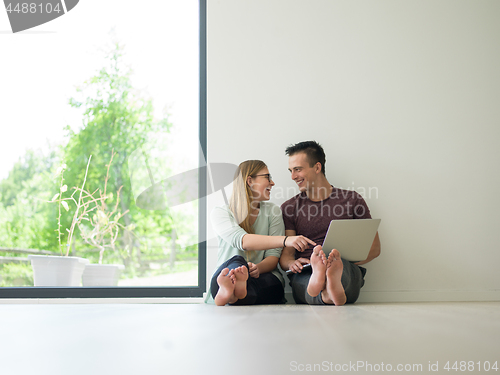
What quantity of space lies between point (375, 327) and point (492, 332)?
0.34 m

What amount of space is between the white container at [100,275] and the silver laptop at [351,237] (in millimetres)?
1688

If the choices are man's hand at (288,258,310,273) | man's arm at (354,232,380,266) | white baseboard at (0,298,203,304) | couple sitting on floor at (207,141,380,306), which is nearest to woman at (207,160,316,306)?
couple sitting on floor at (207,141,380,306)

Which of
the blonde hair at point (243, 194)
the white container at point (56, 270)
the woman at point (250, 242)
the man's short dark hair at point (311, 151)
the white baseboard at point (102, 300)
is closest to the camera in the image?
the woman at point (250, 242)

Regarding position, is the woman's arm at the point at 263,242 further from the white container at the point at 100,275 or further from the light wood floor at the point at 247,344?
the white container at the point at 100,275

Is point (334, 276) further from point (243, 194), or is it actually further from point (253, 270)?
point (243, 194)

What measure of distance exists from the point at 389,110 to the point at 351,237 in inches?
45.3

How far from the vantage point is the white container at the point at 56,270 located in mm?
2719

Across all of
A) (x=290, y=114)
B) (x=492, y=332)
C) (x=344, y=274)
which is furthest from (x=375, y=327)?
(x=290, y=114)

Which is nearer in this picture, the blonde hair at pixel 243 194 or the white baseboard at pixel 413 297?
the blonde hair at pixel 243 194

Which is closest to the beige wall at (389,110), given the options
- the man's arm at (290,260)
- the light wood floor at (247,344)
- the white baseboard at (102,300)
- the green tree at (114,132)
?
the white baseboard at (102,300)

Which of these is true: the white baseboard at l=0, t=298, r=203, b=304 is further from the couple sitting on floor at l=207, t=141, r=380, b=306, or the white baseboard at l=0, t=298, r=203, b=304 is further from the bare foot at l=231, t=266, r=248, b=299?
the bare foot at l=231, t=266, r=248, b=299

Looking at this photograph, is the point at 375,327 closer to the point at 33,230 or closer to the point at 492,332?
the point at 492,332

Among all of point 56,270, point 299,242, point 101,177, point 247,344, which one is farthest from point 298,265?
point 101,177

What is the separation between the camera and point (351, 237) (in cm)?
200
